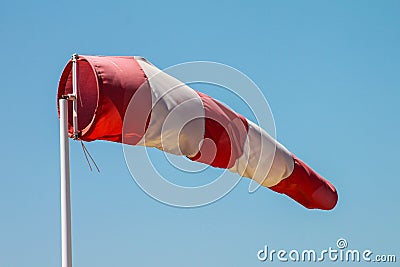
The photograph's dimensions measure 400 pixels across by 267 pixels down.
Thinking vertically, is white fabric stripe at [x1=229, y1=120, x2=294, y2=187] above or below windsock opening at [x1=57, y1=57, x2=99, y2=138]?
below

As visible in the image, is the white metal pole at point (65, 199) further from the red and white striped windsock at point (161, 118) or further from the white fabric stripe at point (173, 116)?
the white fabric stripe at point (173, 116)

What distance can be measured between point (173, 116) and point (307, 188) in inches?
142

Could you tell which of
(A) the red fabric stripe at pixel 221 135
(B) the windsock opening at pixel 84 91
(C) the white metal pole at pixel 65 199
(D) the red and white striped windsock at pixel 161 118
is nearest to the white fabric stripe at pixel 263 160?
(D) the red and white striped windsock at pixel 161 118

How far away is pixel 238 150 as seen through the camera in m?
12.4

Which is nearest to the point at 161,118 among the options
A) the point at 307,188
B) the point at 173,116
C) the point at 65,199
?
the point at 173,116

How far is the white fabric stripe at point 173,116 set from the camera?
432 inches

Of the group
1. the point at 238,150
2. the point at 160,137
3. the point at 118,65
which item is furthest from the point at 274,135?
the point at 118,65

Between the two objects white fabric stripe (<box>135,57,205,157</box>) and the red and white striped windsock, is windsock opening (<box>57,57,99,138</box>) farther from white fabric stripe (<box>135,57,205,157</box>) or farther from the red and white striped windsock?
white fabric stripe (<box>135,57,205,157</box>)

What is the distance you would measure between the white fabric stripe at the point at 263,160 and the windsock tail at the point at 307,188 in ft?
0.57

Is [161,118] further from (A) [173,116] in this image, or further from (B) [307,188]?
(B) [307,188]

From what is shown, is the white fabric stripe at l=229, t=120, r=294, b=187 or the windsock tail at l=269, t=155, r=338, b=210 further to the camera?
the windsock tail at l=269, t=155, r=338, b=210

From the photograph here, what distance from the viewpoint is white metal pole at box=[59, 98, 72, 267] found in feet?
34.1

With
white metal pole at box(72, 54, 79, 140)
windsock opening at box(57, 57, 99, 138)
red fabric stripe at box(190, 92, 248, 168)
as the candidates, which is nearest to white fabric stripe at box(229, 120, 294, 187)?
red fabric stripe at box(190, 92, 248, 168)

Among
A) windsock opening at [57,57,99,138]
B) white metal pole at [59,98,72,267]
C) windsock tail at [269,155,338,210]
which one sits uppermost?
windsock opening at [57,57,99,138]
